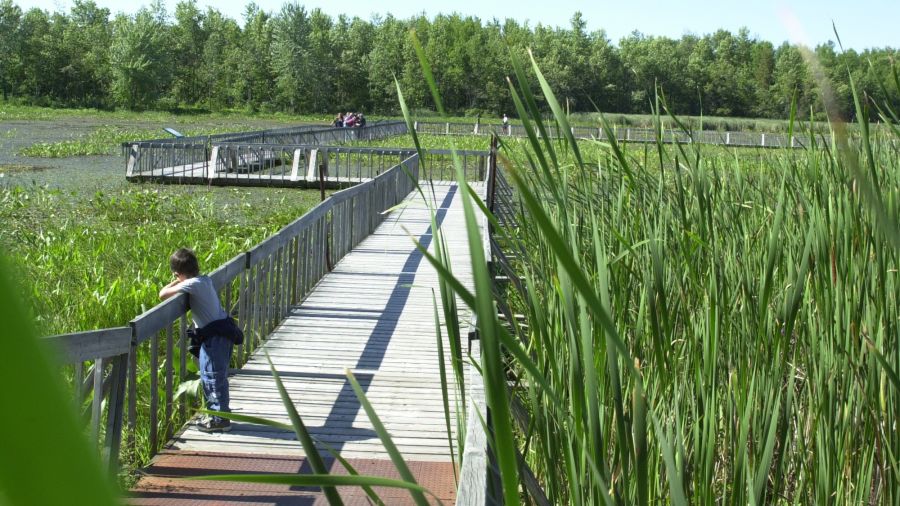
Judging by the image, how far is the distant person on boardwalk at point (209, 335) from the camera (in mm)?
5195

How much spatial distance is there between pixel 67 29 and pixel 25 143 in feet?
185

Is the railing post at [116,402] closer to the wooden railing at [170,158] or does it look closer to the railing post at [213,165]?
the railing post at [213,165]

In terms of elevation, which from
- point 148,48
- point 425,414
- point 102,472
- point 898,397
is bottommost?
point 425,414

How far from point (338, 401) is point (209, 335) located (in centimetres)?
100

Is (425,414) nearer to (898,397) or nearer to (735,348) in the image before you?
(735,348)

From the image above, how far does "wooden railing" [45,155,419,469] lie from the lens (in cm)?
397

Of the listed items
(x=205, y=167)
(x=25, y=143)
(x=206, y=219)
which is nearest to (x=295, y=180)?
(x=205, y=167)

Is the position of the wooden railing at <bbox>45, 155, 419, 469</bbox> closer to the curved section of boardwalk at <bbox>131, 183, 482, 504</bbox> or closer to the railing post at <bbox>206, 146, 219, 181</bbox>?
the curved section of boardwalk at <bbox>131, 183, 482, 504</bbox>

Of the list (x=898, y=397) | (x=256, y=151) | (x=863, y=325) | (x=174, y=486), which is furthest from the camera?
(x=256, y=151)

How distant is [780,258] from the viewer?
2.87 meters

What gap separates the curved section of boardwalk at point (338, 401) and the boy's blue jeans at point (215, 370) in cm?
21

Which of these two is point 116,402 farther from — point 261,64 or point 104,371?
point 261,64

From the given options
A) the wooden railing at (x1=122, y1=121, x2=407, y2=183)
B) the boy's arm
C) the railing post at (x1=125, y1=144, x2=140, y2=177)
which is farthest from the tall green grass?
the railing post at (x1=125, y1=144, x2=140, y2=177)

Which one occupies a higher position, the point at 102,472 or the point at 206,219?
the point at 102,472
